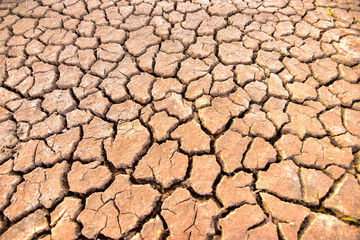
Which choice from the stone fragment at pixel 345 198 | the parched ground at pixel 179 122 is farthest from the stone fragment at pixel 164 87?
the stone fragment at pixel 345 198

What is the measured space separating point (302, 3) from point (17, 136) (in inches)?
138

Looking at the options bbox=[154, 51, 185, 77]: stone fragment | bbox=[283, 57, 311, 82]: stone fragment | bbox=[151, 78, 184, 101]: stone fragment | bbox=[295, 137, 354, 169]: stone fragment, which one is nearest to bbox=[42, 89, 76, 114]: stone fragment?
bbox=[151, 78, 184, 101]: stone fragment

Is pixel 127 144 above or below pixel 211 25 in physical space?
below

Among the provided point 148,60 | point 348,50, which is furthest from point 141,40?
point 348,50

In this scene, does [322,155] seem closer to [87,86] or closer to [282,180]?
[282,180]

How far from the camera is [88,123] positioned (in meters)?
1.94

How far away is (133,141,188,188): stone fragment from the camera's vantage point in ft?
5.35

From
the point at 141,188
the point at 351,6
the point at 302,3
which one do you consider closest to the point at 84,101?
the point at 141,188

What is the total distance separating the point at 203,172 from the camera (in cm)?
164

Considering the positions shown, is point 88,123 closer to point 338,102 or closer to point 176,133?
point 176,133

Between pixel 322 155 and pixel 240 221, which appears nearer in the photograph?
pixel 240 221

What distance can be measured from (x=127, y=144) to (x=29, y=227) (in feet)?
2.58

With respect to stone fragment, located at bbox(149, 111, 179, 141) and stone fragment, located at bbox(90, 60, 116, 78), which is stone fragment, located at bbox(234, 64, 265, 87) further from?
stone fragment, located at bbox(90, 60, 116, 78)

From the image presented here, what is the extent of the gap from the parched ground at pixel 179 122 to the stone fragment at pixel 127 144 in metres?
0.01
